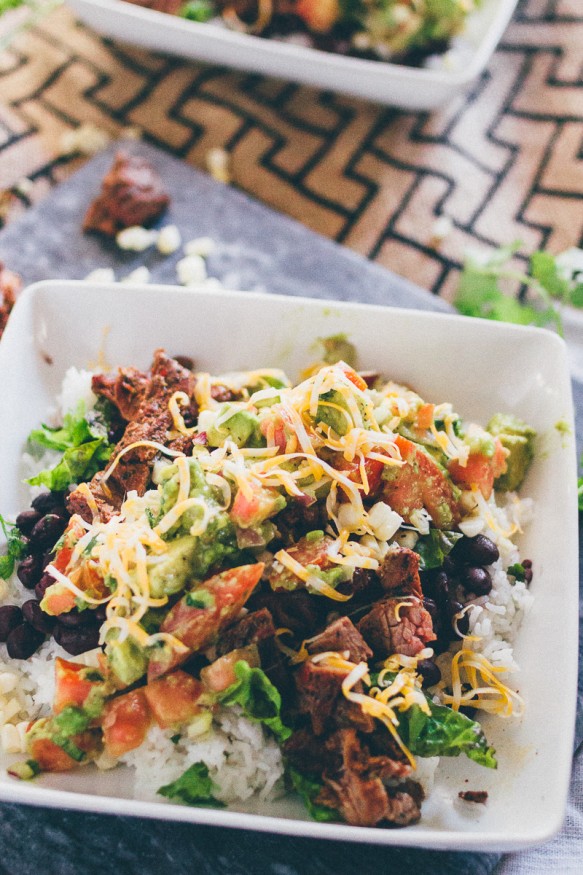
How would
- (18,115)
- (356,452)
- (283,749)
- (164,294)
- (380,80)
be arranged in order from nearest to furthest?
(283,749) < (356,452) < (164,294) < (380,80) < (18,115)

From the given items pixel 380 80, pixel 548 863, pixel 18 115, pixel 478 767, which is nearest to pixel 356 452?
pixel 478 767

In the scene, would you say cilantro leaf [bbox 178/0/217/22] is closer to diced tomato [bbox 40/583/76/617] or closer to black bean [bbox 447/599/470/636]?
diced tomato [bbox 40/583/76/617]

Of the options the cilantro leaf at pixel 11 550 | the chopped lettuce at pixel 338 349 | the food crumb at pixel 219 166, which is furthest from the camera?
the food crumb at pixel 219 166

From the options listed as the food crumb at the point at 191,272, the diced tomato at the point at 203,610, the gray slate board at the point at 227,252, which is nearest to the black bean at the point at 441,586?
the diced tomato at the point at 203,610

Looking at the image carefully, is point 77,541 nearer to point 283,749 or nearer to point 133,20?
point 283,749

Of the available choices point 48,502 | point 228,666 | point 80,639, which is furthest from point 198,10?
point 228,666

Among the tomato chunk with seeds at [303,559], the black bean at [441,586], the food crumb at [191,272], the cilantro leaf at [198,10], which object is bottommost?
the black bean at [441,586]

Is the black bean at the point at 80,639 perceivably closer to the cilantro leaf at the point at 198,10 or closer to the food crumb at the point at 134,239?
the food crumb at the point at 134,239
